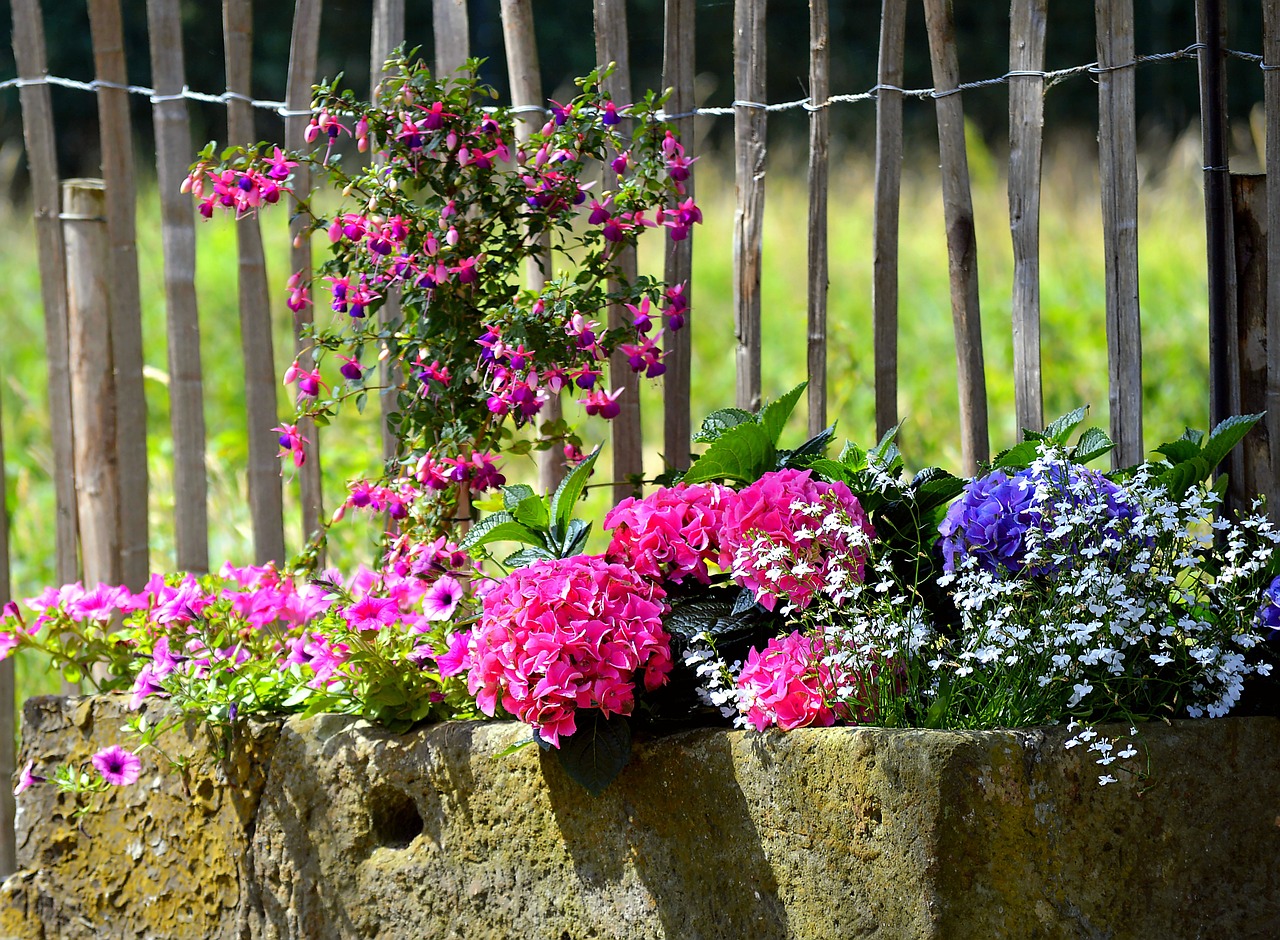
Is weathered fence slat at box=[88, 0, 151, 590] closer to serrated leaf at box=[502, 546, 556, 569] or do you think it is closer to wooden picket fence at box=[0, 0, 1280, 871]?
wooden picket fence at box=[0, 0, 1280, 871]

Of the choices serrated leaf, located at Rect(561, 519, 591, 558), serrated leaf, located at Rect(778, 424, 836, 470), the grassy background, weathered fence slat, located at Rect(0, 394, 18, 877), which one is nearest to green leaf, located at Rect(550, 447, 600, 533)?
serrated leaf, located at Rect(561, 519, 591, 558)

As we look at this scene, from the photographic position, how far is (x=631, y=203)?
1.90 metres

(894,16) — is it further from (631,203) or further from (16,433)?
(16,433)

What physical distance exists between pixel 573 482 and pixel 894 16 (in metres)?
0.88

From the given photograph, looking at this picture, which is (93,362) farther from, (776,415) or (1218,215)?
(1218,215)

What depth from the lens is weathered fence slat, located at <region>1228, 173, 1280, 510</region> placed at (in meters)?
1.78

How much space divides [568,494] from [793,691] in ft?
1.46

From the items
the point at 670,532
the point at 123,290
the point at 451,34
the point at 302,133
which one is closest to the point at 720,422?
the point at 670,532

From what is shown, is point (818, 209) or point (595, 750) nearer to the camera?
point (595, 750)

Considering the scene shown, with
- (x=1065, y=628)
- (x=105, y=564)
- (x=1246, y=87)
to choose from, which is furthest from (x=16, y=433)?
(x=1246, y=87)

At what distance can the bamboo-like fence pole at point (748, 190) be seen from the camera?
6.63 ft

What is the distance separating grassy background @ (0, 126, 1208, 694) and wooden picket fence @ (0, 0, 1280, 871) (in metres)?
0.54

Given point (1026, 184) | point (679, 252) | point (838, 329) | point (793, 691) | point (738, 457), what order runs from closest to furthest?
point (793, 691) < point (738, 457) < point (1026, 184) < point (679, 252) < point (838, 329)

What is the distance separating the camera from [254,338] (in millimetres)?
2262
